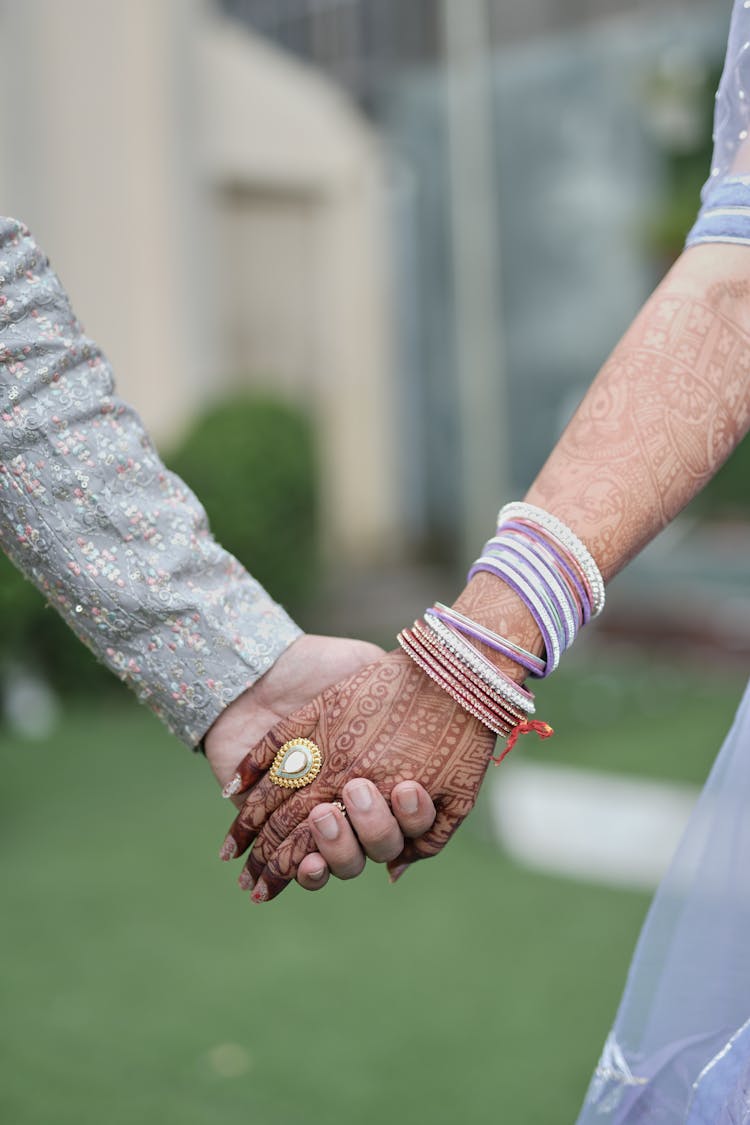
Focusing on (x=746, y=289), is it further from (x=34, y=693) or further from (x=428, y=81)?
(x=428, y=81)

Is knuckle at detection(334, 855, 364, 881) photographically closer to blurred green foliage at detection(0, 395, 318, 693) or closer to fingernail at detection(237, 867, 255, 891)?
fingernail at detection(237, 867, 255, 891)

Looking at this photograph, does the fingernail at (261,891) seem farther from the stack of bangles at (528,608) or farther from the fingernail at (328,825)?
the stack of bangles at (528,608)

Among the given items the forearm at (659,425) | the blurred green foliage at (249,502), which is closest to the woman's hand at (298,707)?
the forearm at (659,425)

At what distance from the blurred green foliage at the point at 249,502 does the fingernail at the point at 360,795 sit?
503 cm

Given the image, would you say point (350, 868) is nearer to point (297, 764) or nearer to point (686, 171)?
point (297, 764)

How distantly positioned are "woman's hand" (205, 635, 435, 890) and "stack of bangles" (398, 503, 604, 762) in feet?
0.47

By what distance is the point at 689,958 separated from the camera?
140 cm

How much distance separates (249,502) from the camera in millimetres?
6820

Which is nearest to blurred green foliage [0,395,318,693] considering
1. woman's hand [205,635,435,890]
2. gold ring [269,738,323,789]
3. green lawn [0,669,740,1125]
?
green lawn [0,669,740,1125]

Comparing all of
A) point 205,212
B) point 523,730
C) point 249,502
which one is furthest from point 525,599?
point 205,212

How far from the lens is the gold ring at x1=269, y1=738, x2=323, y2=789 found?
4.82 feet

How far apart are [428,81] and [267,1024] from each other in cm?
755

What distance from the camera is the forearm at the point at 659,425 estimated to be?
1.40 metres

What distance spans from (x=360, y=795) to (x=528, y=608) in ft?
0.85
